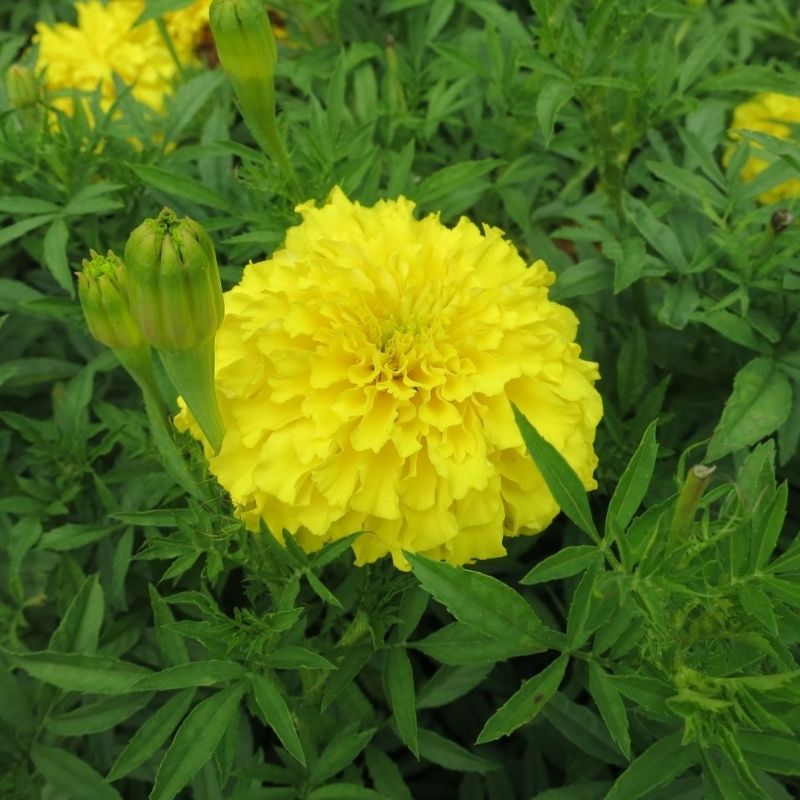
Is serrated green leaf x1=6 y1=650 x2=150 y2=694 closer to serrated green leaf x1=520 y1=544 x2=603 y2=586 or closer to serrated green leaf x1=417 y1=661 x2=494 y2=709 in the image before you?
serrated green leaf x1=417 y1=661 x2=494 y2=709

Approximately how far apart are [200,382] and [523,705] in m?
0.39

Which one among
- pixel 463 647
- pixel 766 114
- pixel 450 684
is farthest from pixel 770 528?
pixel 766 114

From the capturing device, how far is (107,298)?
70 centimetres

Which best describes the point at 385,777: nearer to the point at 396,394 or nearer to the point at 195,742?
the point at 195,742

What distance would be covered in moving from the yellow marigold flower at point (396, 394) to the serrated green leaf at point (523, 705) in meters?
0.13

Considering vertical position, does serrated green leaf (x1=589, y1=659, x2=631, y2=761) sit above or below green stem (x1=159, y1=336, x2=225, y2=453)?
below

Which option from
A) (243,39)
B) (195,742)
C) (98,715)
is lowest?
(98,715)

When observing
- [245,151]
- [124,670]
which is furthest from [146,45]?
[124,670]

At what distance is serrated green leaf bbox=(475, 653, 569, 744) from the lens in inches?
26.7

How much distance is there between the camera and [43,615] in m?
1.15

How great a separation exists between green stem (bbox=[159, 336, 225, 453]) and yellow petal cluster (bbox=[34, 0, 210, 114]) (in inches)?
40.6

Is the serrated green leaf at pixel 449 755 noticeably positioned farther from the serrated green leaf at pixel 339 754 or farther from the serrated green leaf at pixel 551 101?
the serrated green leaf at pixel 551 101

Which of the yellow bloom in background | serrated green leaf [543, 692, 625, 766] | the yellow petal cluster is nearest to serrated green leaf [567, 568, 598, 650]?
serrated green leaf [543, 692, 625, 766]

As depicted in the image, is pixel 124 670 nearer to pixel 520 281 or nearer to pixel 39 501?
pixel 39 501
